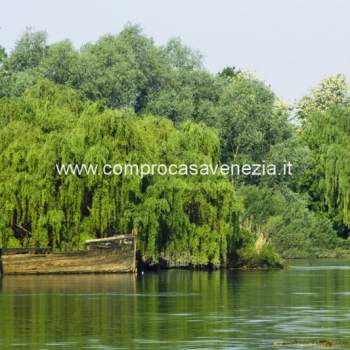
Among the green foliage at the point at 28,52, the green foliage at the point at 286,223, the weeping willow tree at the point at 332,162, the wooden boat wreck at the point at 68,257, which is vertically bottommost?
the wooden boat wreck at the point at 68,257

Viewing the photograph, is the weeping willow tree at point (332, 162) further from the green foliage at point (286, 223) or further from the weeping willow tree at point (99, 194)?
the weeping willow tree at point (99, 194)

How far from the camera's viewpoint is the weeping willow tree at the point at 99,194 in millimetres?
58031

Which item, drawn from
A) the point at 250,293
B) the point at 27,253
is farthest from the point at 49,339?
the point at 27,253

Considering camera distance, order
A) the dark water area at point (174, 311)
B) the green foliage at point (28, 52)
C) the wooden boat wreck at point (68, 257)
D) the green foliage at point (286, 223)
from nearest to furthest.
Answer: the dark water area at point (174, 311), the wooden boat wreck at point (68, 257), the green foliage at point (286, 223), the green foliage at point (28, 52)

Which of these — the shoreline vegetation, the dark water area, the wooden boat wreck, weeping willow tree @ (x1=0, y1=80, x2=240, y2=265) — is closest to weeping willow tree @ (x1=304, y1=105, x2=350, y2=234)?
the shoreline vegetation

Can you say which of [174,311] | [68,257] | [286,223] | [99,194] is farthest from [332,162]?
[174,311]

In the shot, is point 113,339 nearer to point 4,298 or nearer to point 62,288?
point 4,298

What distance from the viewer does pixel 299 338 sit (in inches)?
1233

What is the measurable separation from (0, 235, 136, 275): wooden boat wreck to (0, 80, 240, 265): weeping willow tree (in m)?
0.58

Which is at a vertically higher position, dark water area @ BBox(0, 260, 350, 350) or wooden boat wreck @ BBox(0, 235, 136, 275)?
wooden boat wreck @ BBox(0, 235, 136, 275)

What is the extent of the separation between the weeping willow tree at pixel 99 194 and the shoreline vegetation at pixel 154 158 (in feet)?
0.17

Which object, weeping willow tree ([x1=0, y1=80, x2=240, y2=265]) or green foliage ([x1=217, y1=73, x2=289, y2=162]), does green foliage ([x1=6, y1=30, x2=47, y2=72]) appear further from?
weeping willow tree ([x1=0, y1=80, x2=240, y2=265])

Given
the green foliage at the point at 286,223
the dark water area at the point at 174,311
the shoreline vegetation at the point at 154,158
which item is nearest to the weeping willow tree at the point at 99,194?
the shoreline vegetation at the point at 154,158

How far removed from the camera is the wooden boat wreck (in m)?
57.9
